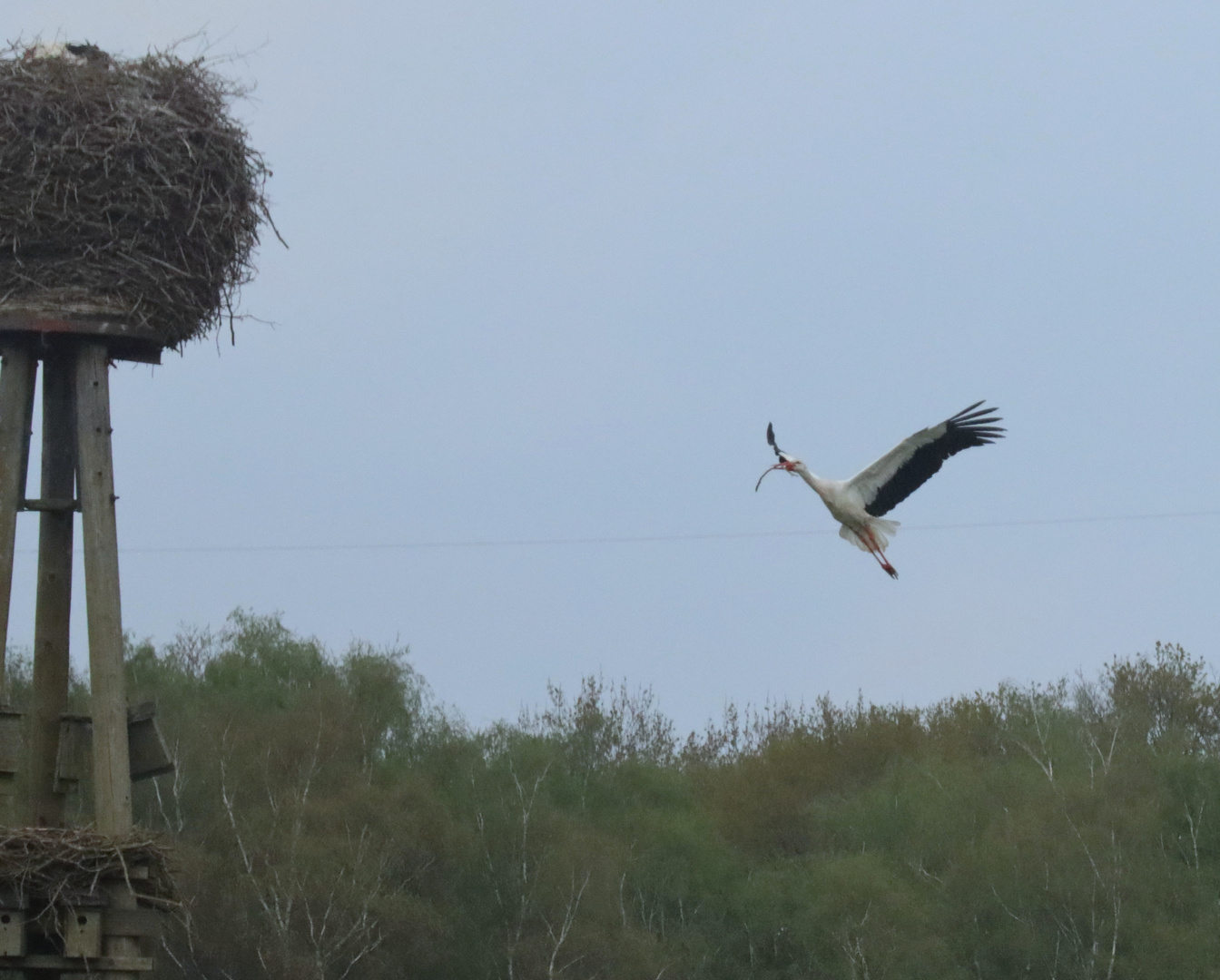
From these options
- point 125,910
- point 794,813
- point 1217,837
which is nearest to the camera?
point 125,910

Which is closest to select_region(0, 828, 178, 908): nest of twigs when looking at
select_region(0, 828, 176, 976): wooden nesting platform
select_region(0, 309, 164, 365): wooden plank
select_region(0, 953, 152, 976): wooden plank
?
select_region(0, 828, 176, 976): wooden nesting platform

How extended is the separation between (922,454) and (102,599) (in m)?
6.31

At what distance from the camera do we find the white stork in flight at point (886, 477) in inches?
597

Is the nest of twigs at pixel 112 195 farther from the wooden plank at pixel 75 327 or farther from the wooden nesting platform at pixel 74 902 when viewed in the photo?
the wooden nesting platform at pixel 74 902

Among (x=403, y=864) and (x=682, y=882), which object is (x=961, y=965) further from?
(x=403, y=864)

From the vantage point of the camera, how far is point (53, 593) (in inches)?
472

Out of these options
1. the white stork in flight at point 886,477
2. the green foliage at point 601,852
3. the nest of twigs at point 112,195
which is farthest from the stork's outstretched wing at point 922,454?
the green foliage at point 601,852

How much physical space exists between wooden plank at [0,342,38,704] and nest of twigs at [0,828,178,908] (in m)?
→ 0.99

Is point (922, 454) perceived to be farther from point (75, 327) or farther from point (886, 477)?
point (75, 327)

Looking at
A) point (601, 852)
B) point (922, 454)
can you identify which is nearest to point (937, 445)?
point (922, 454)

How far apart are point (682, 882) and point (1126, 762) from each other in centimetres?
727

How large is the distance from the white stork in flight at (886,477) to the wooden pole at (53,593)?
17.0 ft

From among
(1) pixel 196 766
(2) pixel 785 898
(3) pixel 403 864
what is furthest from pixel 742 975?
(1) pixel 196 766

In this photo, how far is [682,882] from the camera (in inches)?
1264
